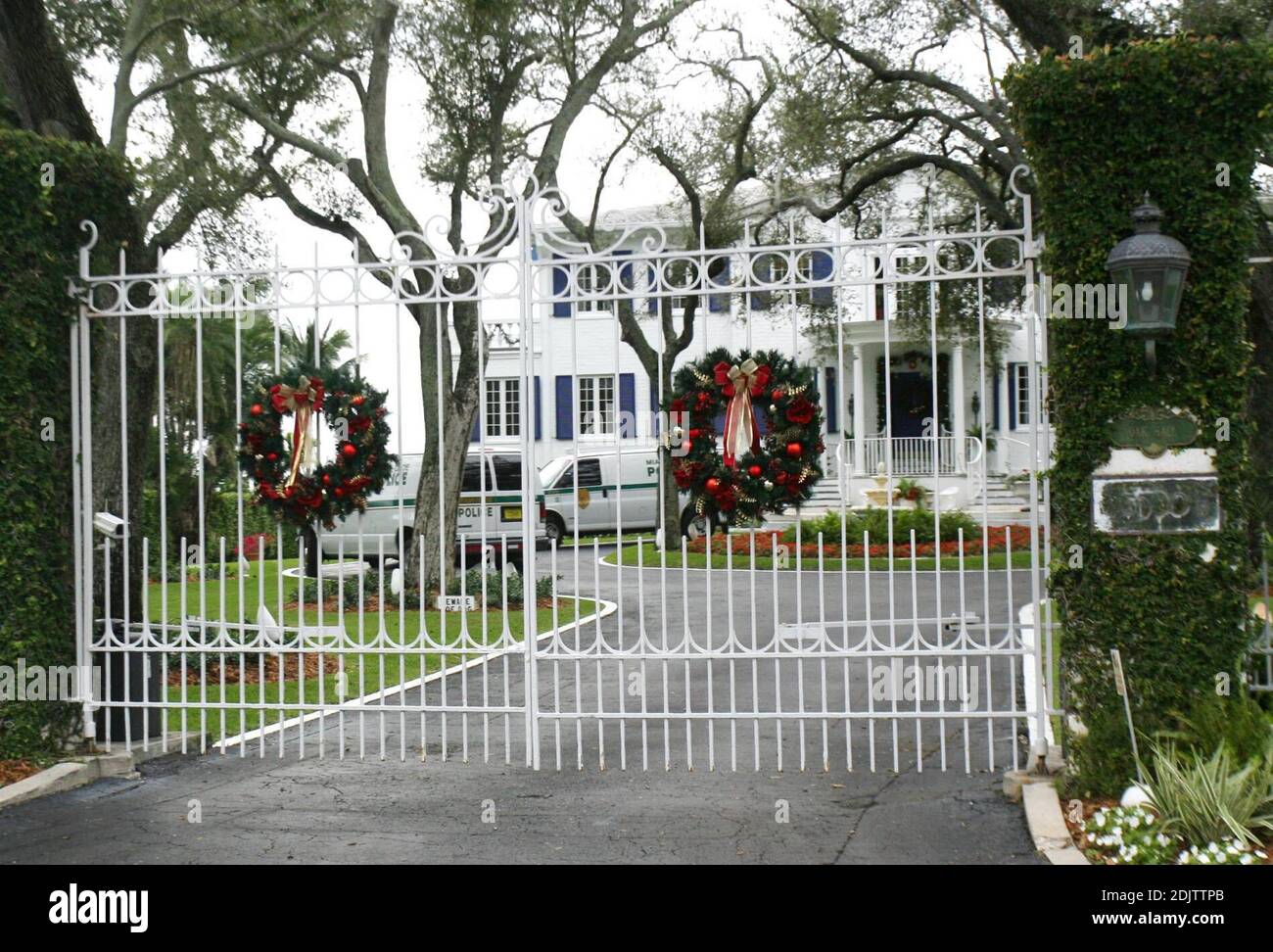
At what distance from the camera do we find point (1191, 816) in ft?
16.3

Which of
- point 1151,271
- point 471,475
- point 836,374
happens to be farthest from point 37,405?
point 836,374

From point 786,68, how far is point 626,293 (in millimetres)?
11697

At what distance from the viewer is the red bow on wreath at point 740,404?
657cm

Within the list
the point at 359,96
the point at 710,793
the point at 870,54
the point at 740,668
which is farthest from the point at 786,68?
the point at 710,793

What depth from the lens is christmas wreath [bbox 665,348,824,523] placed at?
259 inches

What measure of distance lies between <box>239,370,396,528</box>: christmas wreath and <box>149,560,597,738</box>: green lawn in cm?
64

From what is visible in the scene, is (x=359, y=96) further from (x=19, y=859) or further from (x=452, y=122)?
(x=19, y=859)

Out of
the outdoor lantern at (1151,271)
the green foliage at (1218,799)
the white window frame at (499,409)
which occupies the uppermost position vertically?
the white window frame at (499,409)

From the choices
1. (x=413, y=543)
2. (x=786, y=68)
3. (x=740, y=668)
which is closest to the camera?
(x=740, y=668)

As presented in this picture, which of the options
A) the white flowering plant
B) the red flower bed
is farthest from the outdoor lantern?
the red flower bed

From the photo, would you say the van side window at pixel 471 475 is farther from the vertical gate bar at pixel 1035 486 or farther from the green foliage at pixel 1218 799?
the green foliage at pixel 1218 799

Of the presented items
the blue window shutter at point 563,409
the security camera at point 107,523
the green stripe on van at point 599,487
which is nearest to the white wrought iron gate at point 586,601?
the security camera at point 107,523

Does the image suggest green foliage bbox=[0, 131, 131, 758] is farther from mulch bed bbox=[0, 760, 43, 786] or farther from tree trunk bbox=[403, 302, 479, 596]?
tree trunk bbox=[403, 302, 479, 596]

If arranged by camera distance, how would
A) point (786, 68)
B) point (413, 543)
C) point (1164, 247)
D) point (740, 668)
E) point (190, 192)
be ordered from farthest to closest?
point (786, 68) → point (413, 543) → point (190, 192) → point (740, 668) → point (1164, 247)
